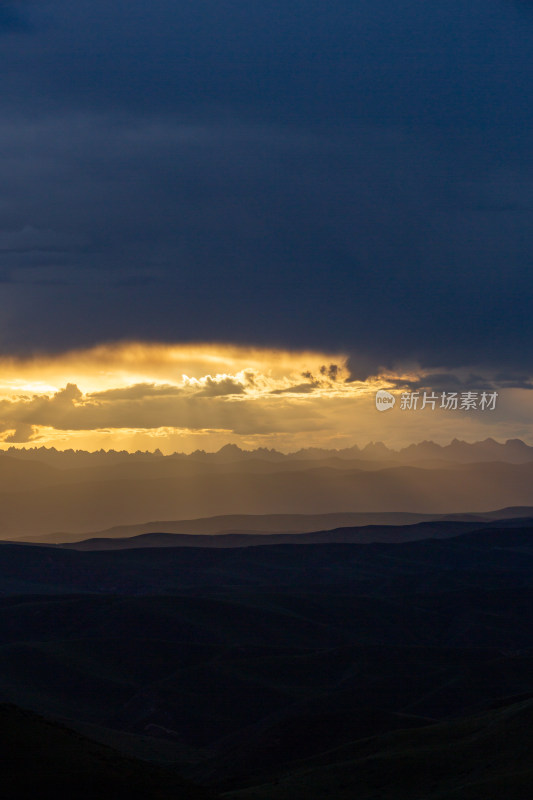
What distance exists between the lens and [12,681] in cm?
12494

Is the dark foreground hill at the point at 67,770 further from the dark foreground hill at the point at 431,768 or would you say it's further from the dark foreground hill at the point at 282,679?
the dark foreground hill at the point at 282,679

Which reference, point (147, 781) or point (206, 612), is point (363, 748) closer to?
point (147, 781)

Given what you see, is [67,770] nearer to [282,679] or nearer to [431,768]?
[431,768]

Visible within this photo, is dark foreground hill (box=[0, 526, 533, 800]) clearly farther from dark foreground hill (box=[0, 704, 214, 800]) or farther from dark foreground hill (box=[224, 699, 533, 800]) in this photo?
dark foreground hill (box=[0, 704, 214, 800])

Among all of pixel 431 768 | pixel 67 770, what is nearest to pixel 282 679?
pixel 431 768

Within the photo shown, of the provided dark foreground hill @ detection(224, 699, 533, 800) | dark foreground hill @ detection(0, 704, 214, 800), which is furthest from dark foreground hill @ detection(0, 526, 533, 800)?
dark foreground hill @ detection(0, 704, 214, 800)

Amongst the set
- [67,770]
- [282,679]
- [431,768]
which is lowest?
[431,768]

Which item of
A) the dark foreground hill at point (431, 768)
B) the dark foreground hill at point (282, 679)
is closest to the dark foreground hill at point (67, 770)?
the dark foreground hill at point (431, 768)

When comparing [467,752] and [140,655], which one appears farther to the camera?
[140,655]

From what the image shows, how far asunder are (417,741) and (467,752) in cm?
735

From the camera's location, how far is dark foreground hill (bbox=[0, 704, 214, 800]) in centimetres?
3800

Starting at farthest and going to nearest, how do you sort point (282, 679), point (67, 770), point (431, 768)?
point (282, 679) < point (431, 768) < point (67, 770)

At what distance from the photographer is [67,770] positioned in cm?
3978

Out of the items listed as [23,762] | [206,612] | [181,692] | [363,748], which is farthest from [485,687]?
[23,762]
